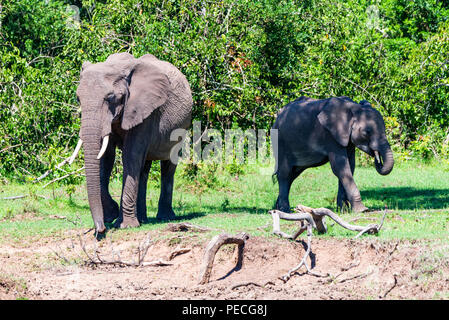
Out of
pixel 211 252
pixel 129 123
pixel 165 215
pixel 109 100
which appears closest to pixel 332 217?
pixel 211 252

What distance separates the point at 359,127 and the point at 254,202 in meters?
3.33

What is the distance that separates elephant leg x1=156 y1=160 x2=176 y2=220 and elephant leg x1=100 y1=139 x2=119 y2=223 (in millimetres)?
1086

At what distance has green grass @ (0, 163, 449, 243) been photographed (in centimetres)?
1084

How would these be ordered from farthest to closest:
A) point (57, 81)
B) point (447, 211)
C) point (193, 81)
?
point (57, 81), point (193, 81), point (447, 211)

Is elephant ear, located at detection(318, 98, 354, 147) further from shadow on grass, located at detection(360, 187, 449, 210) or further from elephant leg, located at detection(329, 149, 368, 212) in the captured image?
shadow on grass, located at detection(360, 187, 449, 210)

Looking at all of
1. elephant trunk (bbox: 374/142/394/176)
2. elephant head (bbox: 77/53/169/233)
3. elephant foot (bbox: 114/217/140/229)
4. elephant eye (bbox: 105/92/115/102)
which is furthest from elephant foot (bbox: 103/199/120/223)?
elephant trunk (bbox: 374/142/394/176)

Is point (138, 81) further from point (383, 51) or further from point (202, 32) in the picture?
point (383, 51)

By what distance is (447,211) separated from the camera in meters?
12.1

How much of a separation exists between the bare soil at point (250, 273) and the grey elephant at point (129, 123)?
1.11m

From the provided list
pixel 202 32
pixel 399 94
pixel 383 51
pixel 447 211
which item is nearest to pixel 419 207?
pixel 447 211

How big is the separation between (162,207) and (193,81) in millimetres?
3285

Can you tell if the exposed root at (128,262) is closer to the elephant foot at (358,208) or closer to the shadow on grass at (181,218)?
the shadow on grass at (181,218)

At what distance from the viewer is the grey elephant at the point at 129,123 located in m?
10.3

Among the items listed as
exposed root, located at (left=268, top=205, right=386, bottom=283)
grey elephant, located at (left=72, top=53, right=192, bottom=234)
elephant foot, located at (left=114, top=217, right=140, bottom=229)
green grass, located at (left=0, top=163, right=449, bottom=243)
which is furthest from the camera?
elephant foot, located at (left=114, top=217, right=140, bottom=229)
